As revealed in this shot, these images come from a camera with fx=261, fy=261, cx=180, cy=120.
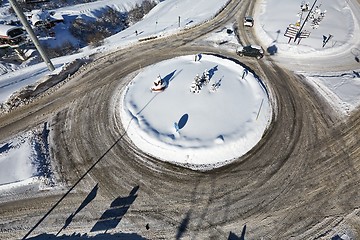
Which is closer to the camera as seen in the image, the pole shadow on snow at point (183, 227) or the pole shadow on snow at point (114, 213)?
the pole shadow on snow at point (183, 227)

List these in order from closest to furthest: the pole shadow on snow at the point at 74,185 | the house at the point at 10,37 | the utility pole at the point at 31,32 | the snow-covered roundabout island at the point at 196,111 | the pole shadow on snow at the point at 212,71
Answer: the pole shadow on snow at the point at 74,185
the snow-covered roundabout island at the point at 196,111
the utility pole at the point at 31,32
the pole shadow on snow at the point at 212,71
the house at the point at 10,37

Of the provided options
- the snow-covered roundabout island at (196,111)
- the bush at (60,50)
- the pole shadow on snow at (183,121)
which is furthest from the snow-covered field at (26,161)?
the bush at (60,50)

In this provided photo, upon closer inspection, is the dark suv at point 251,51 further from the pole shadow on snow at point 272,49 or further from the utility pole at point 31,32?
the utility pole at point 31,32

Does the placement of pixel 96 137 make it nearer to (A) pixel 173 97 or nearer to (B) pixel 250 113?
(A) pixel 173 97

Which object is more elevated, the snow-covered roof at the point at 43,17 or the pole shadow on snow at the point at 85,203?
the snow-covered roof at the point at 43,17

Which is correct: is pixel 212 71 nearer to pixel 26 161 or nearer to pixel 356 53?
pixel 356 53

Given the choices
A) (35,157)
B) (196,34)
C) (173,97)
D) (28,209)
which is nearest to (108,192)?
(28,209)

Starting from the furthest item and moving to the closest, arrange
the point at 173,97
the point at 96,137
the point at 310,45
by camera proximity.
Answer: the point at 310,45
the point at 173,97
the point at 96,137
